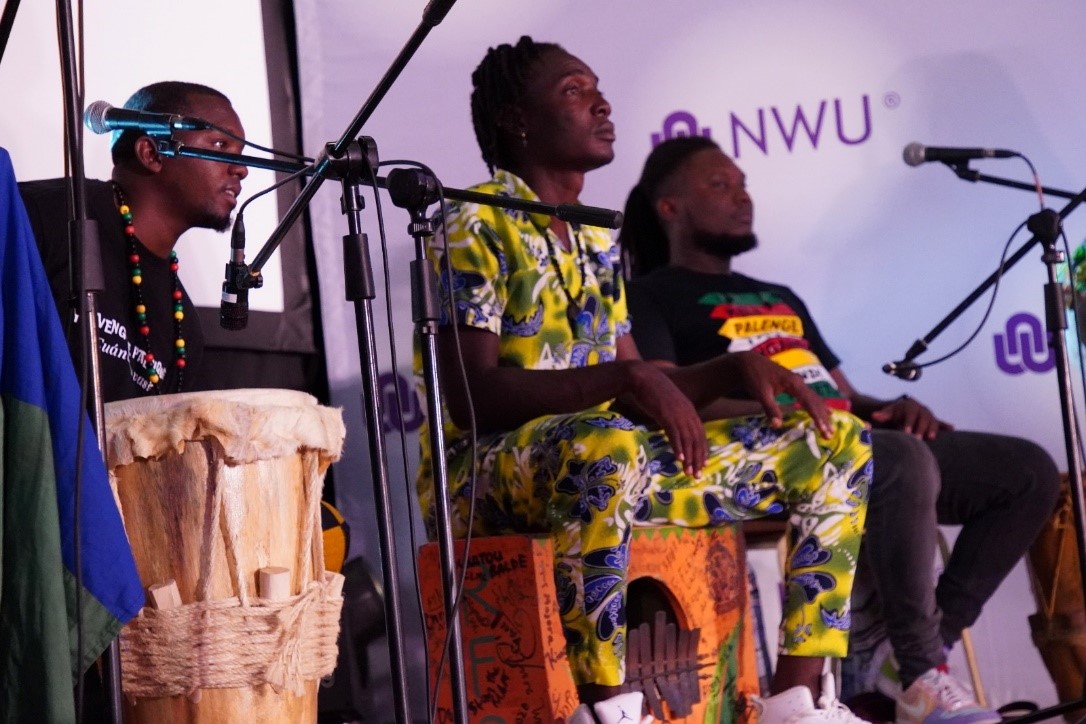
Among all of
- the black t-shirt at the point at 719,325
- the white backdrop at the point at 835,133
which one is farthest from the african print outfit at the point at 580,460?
the white backdrop at the point at 835,133

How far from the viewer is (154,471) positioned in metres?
2.00

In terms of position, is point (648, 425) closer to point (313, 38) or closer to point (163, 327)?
point (163, 327)

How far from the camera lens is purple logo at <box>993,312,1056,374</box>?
12.7ft

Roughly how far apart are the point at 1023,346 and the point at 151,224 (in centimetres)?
246

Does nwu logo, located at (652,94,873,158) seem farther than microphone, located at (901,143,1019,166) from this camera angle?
Yes

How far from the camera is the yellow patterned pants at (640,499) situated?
236cm

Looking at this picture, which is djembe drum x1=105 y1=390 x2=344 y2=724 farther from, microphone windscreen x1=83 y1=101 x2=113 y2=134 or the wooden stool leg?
the wooden stool leg

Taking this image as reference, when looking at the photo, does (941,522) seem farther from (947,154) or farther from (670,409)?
(670,409)

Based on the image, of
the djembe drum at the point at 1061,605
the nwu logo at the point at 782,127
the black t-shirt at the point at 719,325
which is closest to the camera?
the black t-shirt at the point at 719,325

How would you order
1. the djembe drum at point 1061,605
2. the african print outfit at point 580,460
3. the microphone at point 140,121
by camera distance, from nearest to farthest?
the microphone at point 140,121 < the african print outfit at point 580,460 < the djembe drum at point 1061,605

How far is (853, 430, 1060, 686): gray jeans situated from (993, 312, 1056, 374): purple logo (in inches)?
19.5

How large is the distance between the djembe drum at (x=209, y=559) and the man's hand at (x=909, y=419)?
6.00 ft

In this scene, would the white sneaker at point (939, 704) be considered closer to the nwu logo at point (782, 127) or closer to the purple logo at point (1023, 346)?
the purple logo at point (1023, 346)

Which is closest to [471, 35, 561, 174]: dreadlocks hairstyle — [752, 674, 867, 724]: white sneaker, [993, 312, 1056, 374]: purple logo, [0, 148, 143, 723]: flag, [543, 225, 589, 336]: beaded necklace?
[543, 225, 589, 336]: beaded necklace
